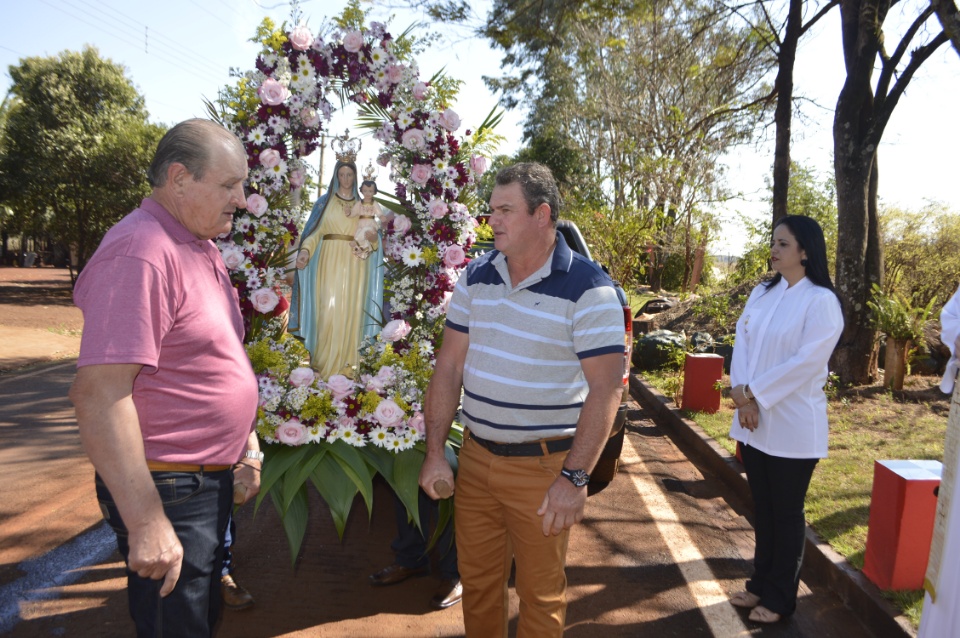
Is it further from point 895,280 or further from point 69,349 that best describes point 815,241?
point 69,349

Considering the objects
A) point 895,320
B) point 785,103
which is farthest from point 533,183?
point 785,103

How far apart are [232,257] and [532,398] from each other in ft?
7.50

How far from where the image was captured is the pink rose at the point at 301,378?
388 centimetres

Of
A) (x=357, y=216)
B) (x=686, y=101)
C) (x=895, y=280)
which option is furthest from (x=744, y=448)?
(x=686, y=101)

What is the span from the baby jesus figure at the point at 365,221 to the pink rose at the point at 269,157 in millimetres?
539

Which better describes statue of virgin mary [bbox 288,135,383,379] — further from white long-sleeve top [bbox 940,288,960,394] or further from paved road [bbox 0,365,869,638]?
white long-sleeve top [bbox 940,288,960,394]

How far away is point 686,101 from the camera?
78.0 feet

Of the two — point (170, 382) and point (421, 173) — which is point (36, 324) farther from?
point (170, 382)

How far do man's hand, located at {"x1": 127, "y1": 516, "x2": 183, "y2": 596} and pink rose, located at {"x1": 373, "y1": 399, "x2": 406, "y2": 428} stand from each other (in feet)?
6.09

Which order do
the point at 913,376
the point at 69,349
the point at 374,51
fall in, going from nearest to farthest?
the point at 374,51
the point at 913,376
the point at 69,349

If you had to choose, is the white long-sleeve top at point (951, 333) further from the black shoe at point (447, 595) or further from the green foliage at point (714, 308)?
the green foliage at point (714, 308)

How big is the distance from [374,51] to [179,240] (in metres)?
2.71

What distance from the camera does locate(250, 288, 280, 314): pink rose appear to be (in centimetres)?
412

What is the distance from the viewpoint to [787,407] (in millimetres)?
3566
